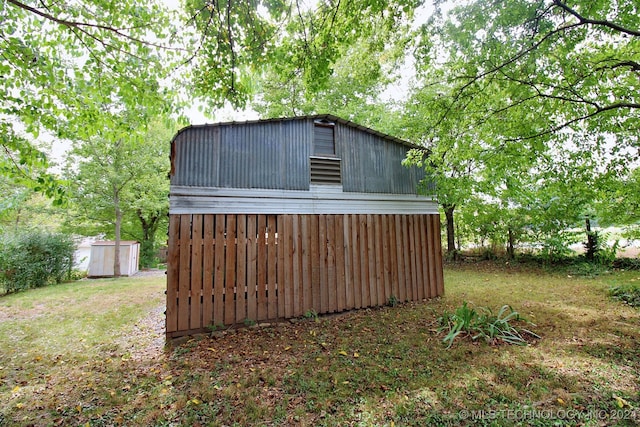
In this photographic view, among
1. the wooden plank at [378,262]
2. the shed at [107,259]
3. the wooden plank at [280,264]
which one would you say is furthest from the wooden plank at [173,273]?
the shed at [107,259]

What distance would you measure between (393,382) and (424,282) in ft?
12.9

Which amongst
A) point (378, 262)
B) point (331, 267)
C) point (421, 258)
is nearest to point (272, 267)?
point (331, 267)

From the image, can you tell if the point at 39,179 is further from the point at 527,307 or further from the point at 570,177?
the point at 570,177

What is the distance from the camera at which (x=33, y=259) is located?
30.4 feet

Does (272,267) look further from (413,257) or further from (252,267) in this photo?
(413,257)

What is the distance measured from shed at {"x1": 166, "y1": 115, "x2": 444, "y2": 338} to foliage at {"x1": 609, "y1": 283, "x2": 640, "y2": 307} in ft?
11.8

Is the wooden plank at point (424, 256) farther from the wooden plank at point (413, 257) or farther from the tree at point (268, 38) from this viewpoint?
the tree at point (268, 38)

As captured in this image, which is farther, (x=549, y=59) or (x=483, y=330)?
(x=549, y=59)

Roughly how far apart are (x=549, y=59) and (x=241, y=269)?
21.4 ft

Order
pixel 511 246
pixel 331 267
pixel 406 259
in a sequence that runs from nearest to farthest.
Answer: pixel 331 267
pixel 406 259
pixel 511 246

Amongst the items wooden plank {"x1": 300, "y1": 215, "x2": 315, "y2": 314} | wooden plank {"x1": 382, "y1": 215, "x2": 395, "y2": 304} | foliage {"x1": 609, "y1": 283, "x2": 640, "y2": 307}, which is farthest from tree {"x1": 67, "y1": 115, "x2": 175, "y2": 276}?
foliage {"x1": 609, "y1": 283, "x2": 640, "y2": 307}

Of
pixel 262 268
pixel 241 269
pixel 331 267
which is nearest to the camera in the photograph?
pixel 241 269

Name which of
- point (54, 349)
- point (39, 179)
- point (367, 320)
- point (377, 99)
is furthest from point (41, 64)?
point (377, 99)

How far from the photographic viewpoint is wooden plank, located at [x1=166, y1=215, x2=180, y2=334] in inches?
165
